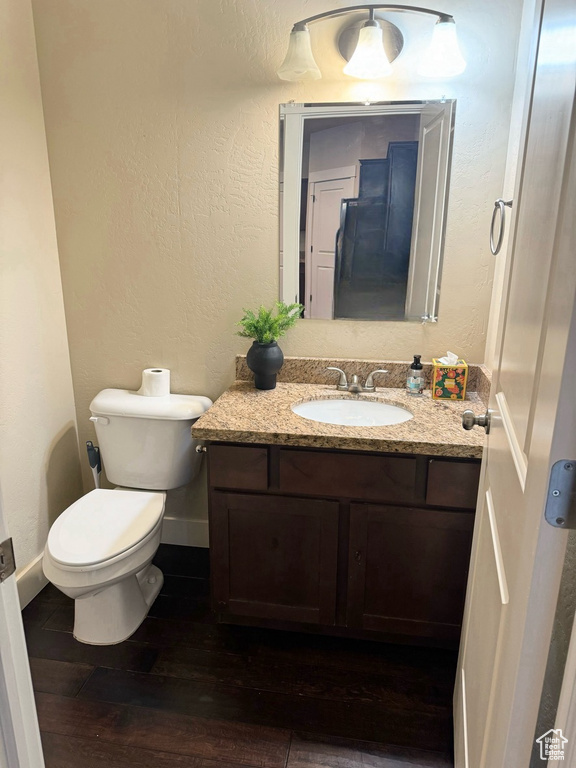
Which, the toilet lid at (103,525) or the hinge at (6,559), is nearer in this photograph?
the hinge at (6,559)

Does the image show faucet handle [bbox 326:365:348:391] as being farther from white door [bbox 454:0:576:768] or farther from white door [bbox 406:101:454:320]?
white door [bbox 454:0:576:768]

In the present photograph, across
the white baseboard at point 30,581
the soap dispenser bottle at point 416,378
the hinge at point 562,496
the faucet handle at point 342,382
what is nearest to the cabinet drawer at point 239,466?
the faucet handle at point 342,382

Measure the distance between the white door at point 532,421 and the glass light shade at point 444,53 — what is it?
850mm

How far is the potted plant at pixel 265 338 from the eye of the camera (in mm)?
1966

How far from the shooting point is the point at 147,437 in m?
2.09

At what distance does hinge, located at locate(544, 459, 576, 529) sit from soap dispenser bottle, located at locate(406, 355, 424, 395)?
132 cm

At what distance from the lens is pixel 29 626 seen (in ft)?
6.43

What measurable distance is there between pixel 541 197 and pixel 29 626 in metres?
2.08

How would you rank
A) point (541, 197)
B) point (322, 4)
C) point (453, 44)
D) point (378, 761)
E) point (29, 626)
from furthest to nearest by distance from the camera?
1. point (29, 626)
2. point (322, 4)
3. point (453, 44)
4. point (378, 761)
5. point (541, 197)

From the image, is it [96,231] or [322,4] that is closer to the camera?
[322,4]

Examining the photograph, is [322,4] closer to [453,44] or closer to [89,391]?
[453,44]

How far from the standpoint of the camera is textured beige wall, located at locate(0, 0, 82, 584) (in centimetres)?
189

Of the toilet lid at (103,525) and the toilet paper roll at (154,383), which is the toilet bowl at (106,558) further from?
the toilet paper roll at (154,383)

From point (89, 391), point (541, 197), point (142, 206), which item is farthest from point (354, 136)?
point (89, 391)
